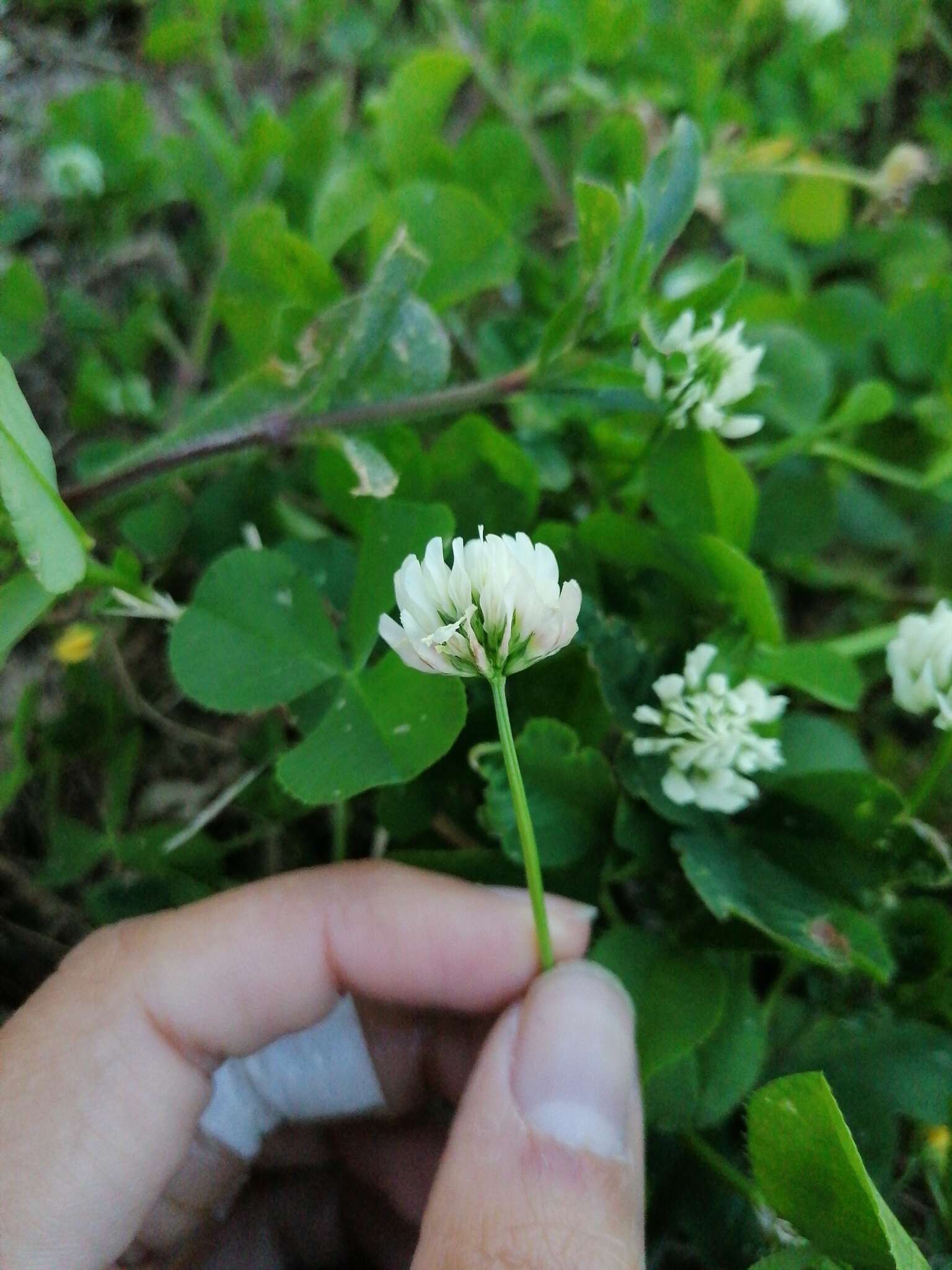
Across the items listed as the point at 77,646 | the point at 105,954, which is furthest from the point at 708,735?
the point at 77,646

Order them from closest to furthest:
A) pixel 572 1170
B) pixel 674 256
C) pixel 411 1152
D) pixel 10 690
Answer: pixel 572 1170 → pixel 411 1152 → pixel 10 690 → pixel 674 256

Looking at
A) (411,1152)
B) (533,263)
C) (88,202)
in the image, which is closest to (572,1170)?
(411,1152)

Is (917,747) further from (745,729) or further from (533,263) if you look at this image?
(533,263)

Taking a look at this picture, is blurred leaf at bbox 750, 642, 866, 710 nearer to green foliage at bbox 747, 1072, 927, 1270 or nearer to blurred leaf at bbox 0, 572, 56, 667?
green foliage at bbox 747, 1072, 927, 1270

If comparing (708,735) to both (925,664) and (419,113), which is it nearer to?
(925,664)

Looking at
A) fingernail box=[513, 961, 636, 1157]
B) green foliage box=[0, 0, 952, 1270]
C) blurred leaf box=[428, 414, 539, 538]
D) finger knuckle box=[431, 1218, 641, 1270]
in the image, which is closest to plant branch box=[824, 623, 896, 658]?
green foliage box=[0, 0, 952, 1270]
